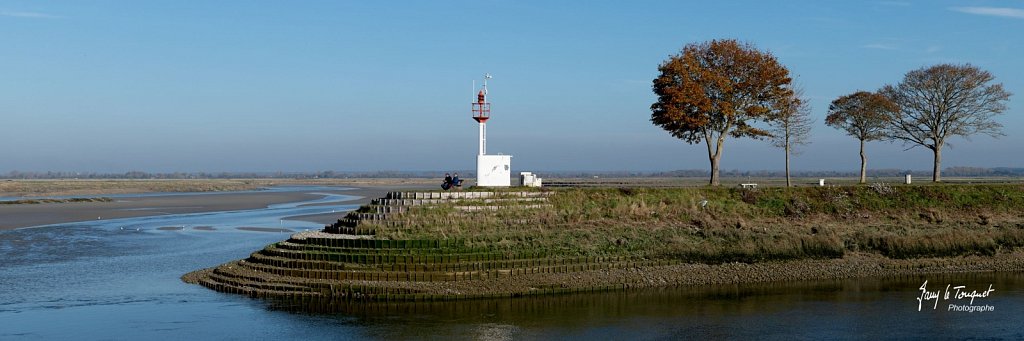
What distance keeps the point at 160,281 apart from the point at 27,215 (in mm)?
41505

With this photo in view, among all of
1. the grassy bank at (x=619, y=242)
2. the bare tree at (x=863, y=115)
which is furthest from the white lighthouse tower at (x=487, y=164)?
the bare tree at (x=863, y=115)

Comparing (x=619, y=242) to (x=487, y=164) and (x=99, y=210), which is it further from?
(x=99, y=210)

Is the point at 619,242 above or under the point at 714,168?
under

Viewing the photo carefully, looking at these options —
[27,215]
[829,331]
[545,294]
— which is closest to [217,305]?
[545,294]

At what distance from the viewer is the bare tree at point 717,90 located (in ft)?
158

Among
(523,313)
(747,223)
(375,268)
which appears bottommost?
(523,313)

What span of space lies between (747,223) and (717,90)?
11641mm

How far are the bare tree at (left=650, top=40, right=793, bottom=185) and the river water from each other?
56.1 feet

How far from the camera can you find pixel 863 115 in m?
54.3

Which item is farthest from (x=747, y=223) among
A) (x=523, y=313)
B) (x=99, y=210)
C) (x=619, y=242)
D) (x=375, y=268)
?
(x=99, y=210)

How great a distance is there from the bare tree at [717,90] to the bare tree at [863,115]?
7340 millimetres

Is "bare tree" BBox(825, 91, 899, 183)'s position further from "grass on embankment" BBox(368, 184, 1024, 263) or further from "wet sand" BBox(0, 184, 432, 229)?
"wet sand" BBox(0, 184, 432, 229)

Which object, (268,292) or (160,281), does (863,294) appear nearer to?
(268,292)

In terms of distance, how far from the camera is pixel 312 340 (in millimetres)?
22969
